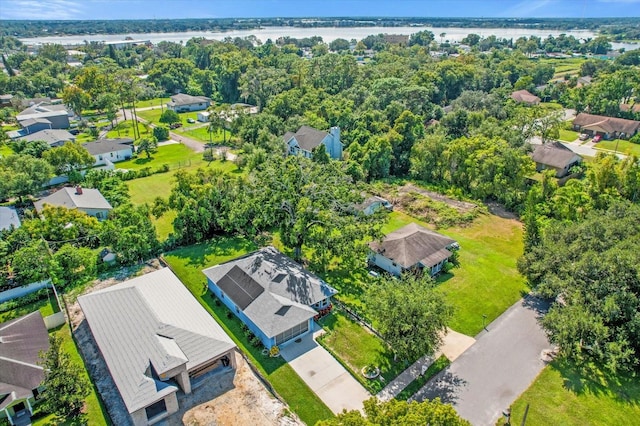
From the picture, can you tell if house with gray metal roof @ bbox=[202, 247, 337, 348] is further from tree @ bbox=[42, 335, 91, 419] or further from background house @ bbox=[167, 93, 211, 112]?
background house @ bbox=[167, 93, 211, 112]

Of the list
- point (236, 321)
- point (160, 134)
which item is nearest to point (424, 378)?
point (236, 321)

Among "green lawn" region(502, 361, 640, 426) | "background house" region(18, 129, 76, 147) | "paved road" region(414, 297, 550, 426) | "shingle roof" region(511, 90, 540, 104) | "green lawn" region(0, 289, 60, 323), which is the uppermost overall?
"shingle roof" region(511, 90, 540, 104)

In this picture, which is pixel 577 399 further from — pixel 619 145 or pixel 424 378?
pixel 619 145

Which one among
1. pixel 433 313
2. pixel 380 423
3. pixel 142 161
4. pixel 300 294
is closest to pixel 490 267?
pixel 433 313

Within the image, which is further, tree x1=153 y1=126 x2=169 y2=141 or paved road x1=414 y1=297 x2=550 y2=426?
tree x1=153 y1=126 x2=169 y2=141

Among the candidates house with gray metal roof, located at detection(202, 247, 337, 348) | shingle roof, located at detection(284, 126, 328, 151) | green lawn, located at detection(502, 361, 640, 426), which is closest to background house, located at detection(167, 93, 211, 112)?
shingle roof, located at detection(284, 126, 328, 151)

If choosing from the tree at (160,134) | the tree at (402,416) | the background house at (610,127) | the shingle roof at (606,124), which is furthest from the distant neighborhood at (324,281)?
the shingle roof at (606,124)

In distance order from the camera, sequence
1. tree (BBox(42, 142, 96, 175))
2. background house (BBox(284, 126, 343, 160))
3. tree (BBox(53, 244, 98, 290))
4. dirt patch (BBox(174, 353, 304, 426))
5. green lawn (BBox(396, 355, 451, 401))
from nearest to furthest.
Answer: dirt patch (BBox(174, 353, 304, 426)) < green lawn (BBox(396, 355, 451, 401)) < tree (BBox(53, 244, 98, 290)) < tree (BBox(42, 142, 96, 175)) < background house (BBox(284, 126, 343, 160))

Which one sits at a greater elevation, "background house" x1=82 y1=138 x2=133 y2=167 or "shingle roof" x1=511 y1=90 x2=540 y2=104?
"shingle roof" x1=511 y1=90 x2=540 y2=104
